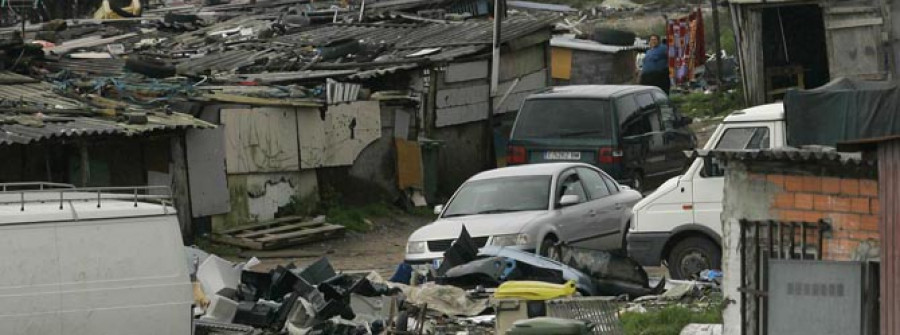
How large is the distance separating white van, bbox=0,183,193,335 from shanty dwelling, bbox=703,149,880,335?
14.1ft

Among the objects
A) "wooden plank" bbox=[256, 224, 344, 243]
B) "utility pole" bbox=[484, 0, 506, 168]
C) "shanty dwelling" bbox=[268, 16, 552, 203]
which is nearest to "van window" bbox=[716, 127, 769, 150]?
"wooden plank" bbox=[256, 224, 344, 243]

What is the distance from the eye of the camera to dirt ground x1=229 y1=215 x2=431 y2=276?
2245 cm

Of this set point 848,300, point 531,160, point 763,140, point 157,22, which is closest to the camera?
point 848,300

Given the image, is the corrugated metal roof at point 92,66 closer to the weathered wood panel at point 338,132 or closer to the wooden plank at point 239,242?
the weathered wood panel at point 338,132

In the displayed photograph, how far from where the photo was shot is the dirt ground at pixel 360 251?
22.5m

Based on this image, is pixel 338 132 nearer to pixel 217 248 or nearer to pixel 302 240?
pixel 302 240

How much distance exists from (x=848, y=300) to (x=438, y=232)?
29.7 ft

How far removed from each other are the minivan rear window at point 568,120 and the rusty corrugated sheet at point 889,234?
1450 centimetres

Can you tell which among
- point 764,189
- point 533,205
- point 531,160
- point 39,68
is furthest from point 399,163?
point 764,189

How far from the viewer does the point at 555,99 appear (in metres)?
25.1

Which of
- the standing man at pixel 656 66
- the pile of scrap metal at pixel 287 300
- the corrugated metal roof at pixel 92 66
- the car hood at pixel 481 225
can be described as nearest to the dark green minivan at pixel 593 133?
the car hood at pixel 481 225

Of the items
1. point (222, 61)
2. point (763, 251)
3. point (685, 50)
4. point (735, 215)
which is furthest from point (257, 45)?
point (763, 251)

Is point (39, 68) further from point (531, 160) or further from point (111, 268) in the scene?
point (111, 268)

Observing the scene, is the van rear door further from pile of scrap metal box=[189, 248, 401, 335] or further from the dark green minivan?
pile of scrap metal box=[189, 248, 401, 335]
